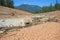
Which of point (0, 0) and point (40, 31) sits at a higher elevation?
point (0, 0)

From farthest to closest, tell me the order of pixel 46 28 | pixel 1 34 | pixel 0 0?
1. pixel 0 0
2. pixel 46 28
3. pixel 1 34

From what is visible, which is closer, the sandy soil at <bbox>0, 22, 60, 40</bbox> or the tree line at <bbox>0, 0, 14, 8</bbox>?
the sandy soil at <bbox>0, 22, 60, 40</bbox>

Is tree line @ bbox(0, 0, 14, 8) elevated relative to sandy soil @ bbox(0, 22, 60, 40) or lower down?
elevated

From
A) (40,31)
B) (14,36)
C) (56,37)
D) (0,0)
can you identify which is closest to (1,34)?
(14,36)

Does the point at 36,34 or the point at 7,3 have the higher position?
the point at 7,3

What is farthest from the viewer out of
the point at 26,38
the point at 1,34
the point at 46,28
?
the point at 46,28

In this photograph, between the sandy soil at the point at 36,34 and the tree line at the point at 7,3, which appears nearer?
the sandy soil at the point at 36,34

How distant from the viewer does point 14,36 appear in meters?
5.93

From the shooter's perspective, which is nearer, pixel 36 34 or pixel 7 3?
pixel 36 34

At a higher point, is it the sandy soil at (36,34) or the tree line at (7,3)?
the tree line at (7,3)

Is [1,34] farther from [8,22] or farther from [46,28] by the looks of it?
[46,28]

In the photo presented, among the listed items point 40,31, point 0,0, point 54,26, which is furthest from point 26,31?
point 0,0

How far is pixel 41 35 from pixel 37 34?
183 mm

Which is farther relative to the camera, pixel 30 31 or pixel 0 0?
pixel 0 0
